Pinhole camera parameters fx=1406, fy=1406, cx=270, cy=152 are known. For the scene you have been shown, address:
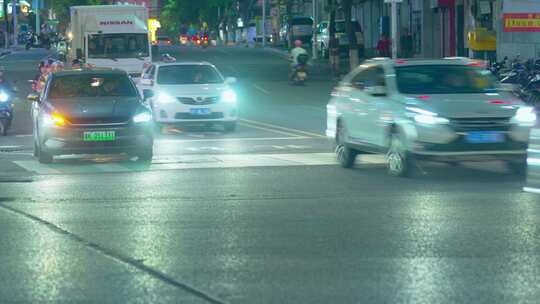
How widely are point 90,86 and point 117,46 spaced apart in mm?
21733

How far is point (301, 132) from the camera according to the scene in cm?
2873

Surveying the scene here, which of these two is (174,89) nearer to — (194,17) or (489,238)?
(489,238)

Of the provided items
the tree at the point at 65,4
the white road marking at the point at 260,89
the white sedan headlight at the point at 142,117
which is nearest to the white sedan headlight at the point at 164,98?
the white sedan headlight at the point at 142,117

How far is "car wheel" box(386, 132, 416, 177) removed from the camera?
59.8ft

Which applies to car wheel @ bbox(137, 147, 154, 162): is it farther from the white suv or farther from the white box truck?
the white box truck

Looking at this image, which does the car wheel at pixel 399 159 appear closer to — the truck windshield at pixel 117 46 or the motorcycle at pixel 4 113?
the motorcycle at pixel 4 113

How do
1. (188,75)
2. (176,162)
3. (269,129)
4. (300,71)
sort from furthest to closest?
(300,71) → (188,75) → (269,129) → (176,162)

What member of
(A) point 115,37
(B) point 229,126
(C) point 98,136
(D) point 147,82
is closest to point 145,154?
(C) point 98,136

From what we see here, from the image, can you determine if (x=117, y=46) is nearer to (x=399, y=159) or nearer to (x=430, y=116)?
(x=399, y=159)

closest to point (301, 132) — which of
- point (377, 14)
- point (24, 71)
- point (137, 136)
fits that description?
point (137, 136)

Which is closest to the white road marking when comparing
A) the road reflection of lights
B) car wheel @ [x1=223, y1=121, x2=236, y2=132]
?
car wheel @ [x1=223, y1=121, x2=236, y2=132]

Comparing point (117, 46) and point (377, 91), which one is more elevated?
point (117, 46)

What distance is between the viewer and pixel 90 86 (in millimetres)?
22781

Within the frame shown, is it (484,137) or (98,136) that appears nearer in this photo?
(484,137)
